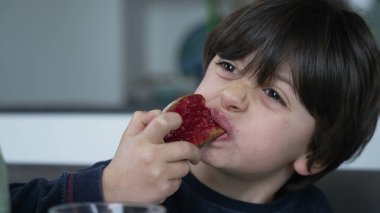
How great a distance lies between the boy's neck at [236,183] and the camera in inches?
44.0

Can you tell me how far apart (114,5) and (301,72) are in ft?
9.10

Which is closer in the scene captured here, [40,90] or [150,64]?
[40,90]

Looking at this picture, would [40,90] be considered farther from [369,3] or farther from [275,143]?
[275,143]

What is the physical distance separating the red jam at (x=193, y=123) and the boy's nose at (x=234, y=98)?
0.13 ft

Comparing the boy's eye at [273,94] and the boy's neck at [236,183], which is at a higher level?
the boy's eye at [273,94]

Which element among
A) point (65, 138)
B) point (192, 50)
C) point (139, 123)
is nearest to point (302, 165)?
point (139, 123)

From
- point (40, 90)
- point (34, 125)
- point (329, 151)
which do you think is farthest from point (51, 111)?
point (40, 90)

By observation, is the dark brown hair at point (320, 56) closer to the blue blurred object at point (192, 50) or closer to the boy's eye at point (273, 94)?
the boy's eye at point (273, 94)

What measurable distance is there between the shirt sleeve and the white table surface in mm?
550

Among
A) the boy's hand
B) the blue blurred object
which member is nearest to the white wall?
the blue blurred object

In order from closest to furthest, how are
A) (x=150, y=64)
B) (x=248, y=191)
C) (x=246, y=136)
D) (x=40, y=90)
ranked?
1. (x=246, y=136)
2. (x=248, y=191)
3. (x=40, y=90)
4. (x=150, y=64)

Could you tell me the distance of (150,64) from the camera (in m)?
4.34

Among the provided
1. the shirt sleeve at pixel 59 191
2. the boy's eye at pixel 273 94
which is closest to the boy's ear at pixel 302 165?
the boy's eye at pixel 273 94

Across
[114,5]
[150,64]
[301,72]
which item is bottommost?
[150,64]
